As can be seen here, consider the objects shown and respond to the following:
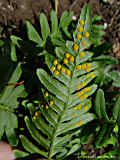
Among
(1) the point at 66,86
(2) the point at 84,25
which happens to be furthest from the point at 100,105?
(2) the point at 84,25

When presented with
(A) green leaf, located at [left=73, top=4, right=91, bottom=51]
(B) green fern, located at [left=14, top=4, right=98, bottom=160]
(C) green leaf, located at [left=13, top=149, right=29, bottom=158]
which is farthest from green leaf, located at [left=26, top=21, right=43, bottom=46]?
(C) green leaf, located at [left=13, top=149, right=29, bottom=158]

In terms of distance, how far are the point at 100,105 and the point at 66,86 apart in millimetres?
406

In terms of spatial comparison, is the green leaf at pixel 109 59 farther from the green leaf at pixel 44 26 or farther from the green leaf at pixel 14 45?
the green leaf at pixel 14 45

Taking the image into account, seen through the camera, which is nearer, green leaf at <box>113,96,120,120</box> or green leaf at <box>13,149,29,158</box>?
green leaf at <box>113,96,120,120</box>

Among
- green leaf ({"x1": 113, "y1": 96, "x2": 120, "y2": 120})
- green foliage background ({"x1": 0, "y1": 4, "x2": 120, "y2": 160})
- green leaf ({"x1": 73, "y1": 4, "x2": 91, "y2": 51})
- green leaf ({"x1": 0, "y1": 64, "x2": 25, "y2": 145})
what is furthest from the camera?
green leaf ({"x1": 0, "y1": 64, "x2": 25, "y2": 145})

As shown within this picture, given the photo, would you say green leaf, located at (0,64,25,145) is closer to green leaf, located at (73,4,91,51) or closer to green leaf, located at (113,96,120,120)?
green leaf, located at (73,4,91,51)

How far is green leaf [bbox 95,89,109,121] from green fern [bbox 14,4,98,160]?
2.7 inches

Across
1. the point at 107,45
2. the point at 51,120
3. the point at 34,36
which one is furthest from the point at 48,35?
the point at 51,120

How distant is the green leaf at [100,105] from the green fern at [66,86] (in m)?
0.07

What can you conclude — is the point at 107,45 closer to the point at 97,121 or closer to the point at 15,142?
the point at 97,121

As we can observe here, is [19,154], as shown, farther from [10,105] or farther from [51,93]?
[51,93]

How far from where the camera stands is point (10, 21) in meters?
2.37

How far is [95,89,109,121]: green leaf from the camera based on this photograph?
1728 millimetres

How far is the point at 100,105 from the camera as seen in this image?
1.79m
